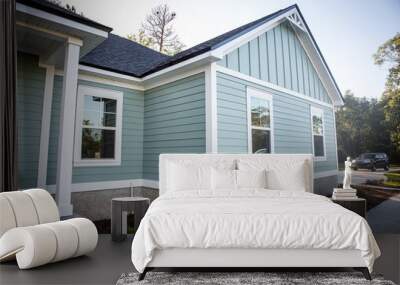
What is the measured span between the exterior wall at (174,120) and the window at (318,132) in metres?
1.76

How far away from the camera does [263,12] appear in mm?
4602

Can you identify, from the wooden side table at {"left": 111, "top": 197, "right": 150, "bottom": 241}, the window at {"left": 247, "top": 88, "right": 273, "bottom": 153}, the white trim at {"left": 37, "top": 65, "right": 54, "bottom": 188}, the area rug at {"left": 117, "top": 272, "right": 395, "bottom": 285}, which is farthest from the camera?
the window at {"left": 247, "top": 88, "right": 273, "bottom": 153}

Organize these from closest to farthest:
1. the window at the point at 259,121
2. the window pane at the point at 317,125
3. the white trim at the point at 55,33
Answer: the white trim at the point at 55,33 < the window at the point at 259,121 < the window pane at the point at 317,125

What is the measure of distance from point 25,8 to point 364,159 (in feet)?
15.6

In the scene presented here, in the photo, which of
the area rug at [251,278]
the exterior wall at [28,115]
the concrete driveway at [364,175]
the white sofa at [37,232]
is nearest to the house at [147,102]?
the exterior wall at [28,115]

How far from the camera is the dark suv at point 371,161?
4066 millimetres

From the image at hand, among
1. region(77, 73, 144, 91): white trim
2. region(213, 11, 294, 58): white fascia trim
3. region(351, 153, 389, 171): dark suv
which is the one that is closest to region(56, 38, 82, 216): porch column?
region(77, 73, 144, 91): white trim

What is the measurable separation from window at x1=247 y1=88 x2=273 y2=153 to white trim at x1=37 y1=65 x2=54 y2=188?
109 inches

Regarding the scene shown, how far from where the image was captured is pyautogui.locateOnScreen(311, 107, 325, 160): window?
443 cm

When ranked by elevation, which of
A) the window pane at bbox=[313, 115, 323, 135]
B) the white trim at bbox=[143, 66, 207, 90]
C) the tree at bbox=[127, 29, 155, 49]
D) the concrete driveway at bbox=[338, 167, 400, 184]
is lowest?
the concrete driveway at bbox=[338, 167, 400, 184]

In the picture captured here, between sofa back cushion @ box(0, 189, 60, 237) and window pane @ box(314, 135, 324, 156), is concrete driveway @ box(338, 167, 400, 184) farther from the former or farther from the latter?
sofa back cushion @ box(0, 189, 60, 237)

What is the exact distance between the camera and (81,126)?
4059 mm

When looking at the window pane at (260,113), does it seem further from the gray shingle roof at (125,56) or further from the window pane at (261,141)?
the gray shingle roof at (125,56)

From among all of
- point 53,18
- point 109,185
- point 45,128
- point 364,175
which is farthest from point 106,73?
point 364,175
